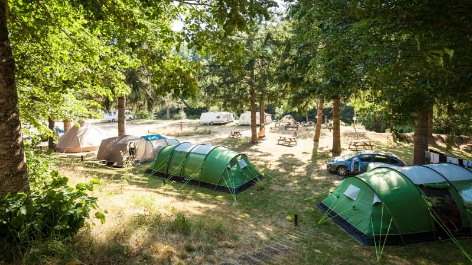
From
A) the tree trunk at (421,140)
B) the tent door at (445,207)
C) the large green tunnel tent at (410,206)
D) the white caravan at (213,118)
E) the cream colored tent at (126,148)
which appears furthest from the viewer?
the white caravan at (213,118)

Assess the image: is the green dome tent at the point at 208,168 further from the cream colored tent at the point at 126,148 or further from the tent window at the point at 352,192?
the tent window at the point at 352,192

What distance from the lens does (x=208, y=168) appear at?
11109mm

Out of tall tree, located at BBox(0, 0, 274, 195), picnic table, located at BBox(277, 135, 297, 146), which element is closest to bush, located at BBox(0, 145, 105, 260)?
tall tree, located at BBox(0, 0, 274, 195)

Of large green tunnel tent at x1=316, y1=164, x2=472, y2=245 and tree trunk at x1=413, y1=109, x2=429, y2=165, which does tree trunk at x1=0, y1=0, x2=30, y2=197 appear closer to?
large green tunnel tent at x1=316, y1=164, x2=472, y2=245

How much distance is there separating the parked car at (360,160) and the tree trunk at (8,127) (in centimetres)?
1266

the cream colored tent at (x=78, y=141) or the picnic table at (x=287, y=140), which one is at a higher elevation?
the cream colored tent at (x=78, y=141)

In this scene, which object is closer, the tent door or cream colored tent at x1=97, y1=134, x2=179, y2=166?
the tent door

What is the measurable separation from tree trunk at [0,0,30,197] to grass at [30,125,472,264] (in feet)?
3.23

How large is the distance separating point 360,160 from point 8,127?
43.0ft

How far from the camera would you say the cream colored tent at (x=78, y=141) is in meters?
17.1

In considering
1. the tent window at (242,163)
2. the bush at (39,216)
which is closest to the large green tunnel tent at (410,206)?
the tent window at (242,163)

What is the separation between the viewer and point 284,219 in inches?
316

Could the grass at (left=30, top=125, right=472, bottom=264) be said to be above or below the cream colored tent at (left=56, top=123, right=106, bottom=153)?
below

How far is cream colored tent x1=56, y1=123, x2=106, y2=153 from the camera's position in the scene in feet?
56.0
